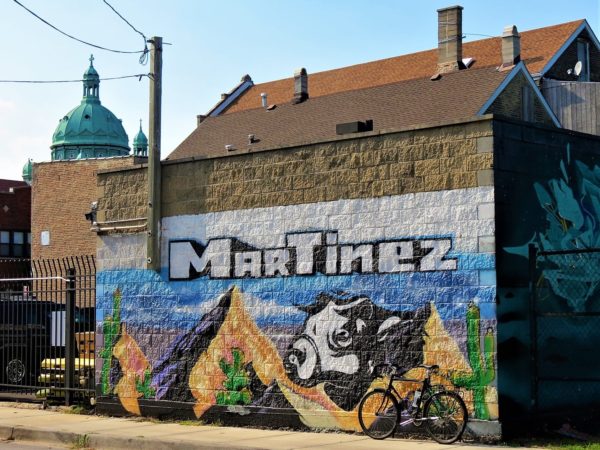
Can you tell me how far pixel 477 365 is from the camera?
38.8ft

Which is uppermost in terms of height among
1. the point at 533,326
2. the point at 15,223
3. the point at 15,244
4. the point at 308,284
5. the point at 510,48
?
the point at 510,48

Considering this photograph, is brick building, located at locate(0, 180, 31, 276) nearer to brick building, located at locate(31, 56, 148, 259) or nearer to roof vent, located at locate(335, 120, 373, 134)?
brick building, located at locate(31, 56, 148, 259)

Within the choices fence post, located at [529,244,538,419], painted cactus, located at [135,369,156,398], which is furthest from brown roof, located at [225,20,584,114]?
fence post, located at [529,244,538,419]

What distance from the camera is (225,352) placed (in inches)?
565

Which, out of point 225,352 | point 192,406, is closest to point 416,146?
point 225,352

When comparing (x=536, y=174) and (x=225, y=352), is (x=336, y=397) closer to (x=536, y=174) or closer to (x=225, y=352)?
(x=225, y=352)

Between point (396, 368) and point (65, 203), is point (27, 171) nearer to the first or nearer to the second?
point (65, 203)

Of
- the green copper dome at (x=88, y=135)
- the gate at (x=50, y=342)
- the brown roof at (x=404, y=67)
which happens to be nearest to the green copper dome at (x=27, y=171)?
the green copper dome at (x=88, y=135)

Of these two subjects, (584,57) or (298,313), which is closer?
(298,313)

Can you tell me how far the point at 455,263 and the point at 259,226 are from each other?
325 centimetres

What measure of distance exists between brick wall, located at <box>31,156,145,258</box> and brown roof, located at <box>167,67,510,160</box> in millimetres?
18771

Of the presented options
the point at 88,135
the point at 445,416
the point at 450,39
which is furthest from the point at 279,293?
the point at 88,135

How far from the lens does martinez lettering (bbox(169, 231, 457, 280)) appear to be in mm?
12547

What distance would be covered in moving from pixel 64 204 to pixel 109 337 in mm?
47765
